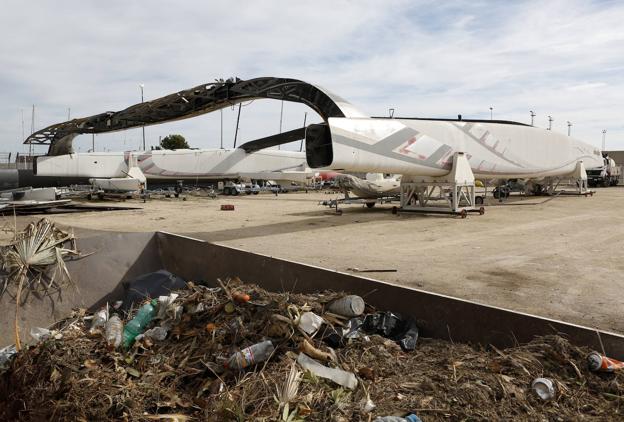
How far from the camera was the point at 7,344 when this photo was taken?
3.96 m

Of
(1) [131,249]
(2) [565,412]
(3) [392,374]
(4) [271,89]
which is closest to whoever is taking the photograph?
(2) [565,412]

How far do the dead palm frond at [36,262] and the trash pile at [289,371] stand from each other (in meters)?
0.82

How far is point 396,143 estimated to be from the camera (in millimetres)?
10922

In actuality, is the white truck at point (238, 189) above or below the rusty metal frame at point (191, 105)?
below

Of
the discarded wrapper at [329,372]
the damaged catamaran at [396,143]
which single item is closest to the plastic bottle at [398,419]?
the discarded wrapper at [329,372]

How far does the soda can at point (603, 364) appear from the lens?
7.79 ft

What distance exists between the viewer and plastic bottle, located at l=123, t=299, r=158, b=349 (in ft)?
12.0

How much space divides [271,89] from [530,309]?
1388 centimetres

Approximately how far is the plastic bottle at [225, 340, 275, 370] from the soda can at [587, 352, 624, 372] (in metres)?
1.86

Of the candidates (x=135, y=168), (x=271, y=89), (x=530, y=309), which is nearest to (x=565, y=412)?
(x=530, y=309)

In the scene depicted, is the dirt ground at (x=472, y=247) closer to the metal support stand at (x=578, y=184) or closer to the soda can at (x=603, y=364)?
the soda can at (x=603, y=364)

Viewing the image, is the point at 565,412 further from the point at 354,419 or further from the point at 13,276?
the point at 13,276

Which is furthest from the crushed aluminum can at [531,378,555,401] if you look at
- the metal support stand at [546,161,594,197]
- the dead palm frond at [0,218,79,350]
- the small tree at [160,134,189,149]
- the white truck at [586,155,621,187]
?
the small tree at [160,134,189,149]

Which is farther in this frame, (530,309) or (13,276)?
(13,276)
